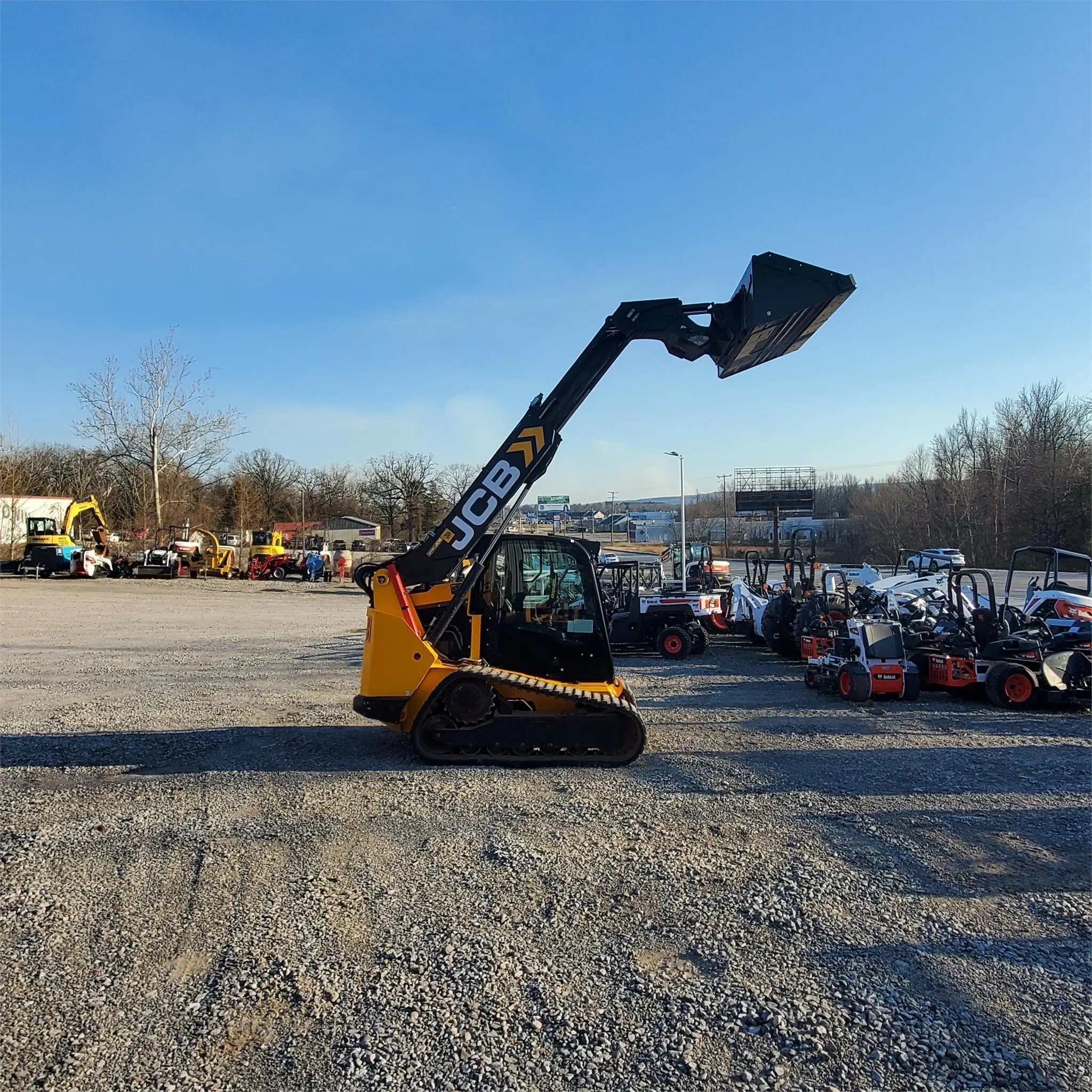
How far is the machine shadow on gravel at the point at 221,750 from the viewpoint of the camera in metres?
6.97

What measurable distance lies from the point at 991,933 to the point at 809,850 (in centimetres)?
119

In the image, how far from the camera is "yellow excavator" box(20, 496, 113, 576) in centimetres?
3644

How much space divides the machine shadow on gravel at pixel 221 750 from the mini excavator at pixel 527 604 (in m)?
0.55

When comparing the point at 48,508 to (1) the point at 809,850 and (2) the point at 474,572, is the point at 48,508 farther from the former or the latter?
(1) the point at 809,850

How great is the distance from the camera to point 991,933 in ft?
13.1

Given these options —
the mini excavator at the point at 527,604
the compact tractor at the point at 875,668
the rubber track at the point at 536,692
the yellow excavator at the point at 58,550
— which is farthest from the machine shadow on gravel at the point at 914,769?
the yellow excavator at the point at 58,550

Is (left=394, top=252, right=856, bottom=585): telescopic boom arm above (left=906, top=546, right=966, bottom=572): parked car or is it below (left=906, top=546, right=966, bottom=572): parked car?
above

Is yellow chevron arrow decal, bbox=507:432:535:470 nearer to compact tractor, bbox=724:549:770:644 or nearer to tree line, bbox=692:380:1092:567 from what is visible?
compact tractor, bbox=724:549:770:644

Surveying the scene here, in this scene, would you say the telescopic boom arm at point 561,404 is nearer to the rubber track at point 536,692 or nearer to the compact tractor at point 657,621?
the rubber track at point 536,692

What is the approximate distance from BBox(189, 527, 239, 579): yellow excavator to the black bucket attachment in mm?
37572

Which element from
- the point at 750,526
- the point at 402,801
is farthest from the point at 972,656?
the point at 750,526

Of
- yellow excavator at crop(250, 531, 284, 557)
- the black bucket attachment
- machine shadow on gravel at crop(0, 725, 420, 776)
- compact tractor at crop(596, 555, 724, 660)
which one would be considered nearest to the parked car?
compact tractor at crop(596, 555, 724, 660)

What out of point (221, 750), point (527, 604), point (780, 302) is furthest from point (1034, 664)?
point (221, 750)

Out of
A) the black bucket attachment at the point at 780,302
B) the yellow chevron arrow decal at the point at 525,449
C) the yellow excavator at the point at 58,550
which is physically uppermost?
the black bucket attachment at the point at 780,302
